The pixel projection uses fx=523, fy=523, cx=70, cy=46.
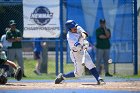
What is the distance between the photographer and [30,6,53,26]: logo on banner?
1748 centimetres

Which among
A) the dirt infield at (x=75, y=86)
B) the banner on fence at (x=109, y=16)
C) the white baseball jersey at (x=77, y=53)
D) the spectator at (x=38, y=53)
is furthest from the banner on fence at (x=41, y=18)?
the white baseball jersey at (x=77, y=53)

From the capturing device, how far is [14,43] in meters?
17.2

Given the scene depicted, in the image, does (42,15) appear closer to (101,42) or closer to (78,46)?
(101,42)

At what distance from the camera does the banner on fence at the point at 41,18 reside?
17469 mm

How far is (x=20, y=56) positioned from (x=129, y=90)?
6054 millimetres

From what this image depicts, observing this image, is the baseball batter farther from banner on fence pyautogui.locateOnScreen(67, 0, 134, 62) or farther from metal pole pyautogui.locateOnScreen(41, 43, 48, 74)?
metal pole pyautogui.locateOnScreen(41, 43, 48, 74)

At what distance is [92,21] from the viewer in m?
17.8

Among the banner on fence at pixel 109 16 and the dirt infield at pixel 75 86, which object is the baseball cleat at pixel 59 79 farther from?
the banner on fence at pixel 109 16

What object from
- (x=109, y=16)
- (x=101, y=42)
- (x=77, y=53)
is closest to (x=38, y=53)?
(x=101, y=42)

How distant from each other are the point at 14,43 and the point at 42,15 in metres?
1.35

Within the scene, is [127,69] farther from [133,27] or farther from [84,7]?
[84,7]

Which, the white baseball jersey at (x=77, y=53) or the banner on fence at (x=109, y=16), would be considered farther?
the banner on fence at (x=109, y=16)

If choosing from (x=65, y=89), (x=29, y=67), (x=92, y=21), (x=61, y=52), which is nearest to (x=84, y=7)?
(x=92, y=21)

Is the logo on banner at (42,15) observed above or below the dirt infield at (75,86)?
above
